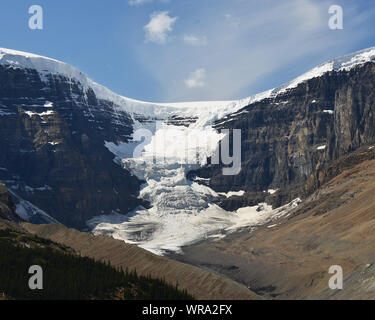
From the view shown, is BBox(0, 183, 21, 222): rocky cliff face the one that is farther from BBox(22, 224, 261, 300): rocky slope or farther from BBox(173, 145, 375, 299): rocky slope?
BBox(173, 145, 375, 299): rocky slope

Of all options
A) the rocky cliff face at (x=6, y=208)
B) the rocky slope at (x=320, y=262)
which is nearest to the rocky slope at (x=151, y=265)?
the rocky cliff face at (x=6, y=208)

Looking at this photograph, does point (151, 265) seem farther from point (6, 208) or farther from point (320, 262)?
point (320, 262)

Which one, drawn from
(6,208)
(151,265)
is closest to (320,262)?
(151,265)

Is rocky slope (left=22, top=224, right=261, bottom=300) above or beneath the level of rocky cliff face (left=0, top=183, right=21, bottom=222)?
beneath

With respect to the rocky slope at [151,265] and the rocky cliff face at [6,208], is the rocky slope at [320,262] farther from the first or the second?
the rocky cliff face at [6,208]

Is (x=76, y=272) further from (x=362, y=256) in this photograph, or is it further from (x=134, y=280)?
(x=362, y=256)

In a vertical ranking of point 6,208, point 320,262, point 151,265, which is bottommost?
point 320,262

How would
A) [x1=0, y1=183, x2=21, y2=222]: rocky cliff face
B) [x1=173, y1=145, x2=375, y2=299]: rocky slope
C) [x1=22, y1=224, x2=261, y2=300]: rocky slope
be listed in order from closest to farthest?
[x1=22, y1=224, x2=261, y2=300]: rocky slope, [x1=0, y1=183, x2=21, y2=222]: rocky cliff face, [x1=173, y1=145, x2=375, y2=299]: rocky slope

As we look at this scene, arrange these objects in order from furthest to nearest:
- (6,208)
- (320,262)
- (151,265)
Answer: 1. (320,262)
2. (6,208)
3. (151,265)

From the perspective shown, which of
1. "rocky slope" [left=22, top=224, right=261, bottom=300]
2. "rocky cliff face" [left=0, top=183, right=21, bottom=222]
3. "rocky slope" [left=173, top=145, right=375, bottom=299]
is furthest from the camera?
"rocky slope" [left=173, top=145, right=375, bottom=299]

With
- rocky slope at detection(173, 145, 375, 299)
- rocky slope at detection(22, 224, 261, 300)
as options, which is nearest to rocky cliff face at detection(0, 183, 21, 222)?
rocky slope at detection(22, 224, 261, 300)
